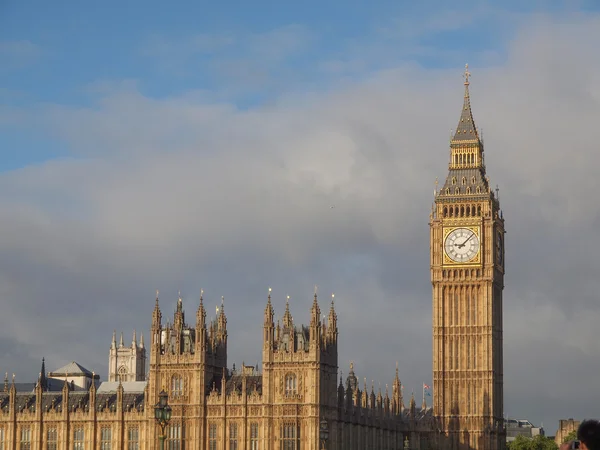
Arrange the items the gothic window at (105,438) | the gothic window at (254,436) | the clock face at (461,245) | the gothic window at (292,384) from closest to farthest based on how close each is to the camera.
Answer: the gothic window at (292,384) → the gothic window at (254,436) → the gothic window at (105,438) → the clock face at (461,245)

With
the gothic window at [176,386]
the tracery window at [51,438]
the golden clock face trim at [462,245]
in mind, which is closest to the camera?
the gothic window at [176,386]

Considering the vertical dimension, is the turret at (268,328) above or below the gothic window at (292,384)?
above

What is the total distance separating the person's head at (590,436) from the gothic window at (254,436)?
102m

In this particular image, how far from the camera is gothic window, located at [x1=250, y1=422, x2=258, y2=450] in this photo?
11475cm

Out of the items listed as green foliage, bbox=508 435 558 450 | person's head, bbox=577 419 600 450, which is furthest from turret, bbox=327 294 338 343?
person's head, bbox=577 419 600 450

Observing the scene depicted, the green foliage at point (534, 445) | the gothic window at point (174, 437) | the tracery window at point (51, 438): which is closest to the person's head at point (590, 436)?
the gothic window at point (174, 437)

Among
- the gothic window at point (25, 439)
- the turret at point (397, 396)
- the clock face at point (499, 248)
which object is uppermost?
the clock face at point (499, 248)

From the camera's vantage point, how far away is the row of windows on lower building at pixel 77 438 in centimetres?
12094

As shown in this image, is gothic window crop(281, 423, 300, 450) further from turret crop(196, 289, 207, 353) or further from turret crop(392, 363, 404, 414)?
turret crop(392, 363, 404, 414)

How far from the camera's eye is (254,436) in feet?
377

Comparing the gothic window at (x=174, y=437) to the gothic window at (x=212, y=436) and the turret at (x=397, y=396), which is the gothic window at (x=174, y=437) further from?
the turret at (x=397, y=396)

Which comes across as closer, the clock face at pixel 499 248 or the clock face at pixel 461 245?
the clock face at pixel 461 245

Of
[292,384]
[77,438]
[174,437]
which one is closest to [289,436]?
[292,384]

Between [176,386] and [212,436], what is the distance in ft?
19.9
